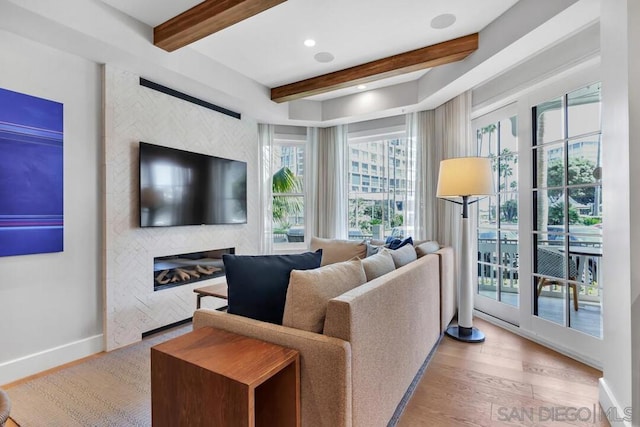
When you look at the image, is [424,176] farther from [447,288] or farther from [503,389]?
[503,389]

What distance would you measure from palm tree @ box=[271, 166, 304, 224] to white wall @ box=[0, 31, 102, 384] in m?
2.39

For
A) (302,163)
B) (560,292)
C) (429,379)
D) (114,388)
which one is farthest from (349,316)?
(302,163)

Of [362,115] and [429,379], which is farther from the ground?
[362,115]

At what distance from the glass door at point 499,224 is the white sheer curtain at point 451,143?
184 mm

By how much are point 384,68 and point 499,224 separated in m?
1.99

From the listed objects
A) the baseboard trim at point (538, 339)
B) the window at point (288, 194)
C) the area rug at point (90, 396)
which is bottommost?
the area rug at point (90, 396)

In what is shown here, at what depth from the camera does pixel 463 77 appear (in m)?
3.04

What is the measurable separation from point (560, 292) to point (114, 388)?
11.3 ft

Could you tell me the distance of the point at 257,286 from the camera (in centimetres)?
156

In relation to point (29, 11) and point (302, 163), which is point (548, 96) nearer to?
point (302, 163)

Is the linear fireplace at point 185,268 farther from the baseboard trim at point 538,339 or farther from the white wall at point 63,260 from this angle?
the baseboard trim at point 538,339

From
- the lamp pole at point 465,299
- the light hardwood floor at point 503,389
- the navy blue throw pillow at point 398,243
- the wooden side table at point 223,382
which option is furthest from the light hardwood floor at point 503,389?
the navy blue throw pillow at point 398,243

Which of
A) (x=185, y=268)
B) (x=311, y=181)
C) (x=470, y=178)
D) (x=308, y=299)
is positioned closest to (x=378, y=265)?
(x=308, y=299)

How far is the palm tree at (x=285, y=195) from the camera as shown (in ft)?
15.6
